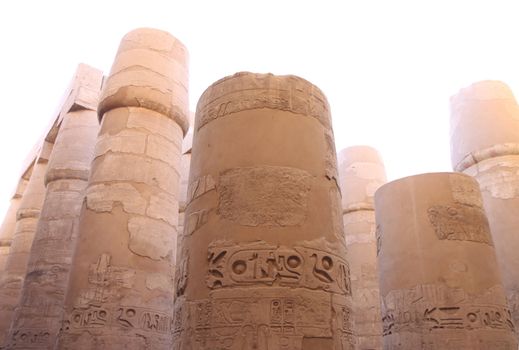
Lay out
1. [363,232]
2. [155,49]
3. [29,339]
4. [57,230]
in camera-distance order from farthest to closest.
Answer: [363,232] < [57,230] < [29,339] < [155,49]

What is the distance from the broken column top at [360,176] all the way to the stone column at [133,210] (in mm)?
5896

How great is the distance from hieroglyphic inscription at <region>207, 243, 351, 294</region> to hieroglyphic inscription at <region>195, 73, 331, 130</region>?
1.27m

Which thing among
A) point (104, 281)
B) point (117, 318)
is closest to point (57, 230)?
point (104, 281)

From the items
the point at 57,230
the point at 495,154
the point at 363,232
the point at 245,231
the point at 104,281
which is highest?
the point at 495,154

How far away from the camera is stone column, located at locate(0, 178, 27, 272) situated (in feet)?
41.8

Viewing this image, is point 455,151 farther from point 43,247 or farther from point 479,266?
point 43,247

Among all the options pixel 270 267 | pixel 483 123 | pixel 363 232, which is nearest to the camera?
pixel 270 267

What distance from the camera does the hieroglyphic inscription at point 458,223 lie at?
5.76 meters

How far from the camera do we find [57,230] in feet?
27.0

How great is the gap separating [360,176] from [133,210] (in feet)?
24.5

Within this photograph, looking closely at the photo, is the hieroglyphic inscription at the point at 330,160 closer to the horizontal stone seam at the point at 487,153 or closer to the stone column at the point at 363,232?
the horizontal stone seam at the point at 487,153

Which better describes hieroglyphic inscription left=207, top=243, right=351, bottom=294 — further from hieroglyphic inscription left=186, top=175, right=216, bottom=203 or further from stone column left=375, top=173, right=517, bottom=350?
stone column left=375, top=173, right=517, bottom=350

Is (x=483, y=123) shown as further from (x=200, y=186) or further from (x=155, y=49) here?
(x=200, y=186)

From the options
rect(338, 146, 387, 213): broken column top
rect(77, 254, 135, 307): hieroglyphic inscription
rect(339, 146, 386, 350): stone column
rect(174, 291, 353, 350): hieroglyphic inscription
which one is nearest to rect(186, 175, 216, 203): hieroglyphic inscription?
rect(174, 291, 353, 350): hieroglyphic inscription
